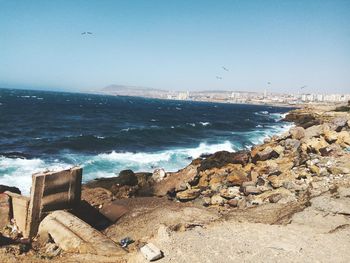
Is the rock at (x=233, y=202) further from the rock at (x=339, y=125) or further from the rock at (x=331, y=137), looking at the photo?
the rock at (x=339, y=125)

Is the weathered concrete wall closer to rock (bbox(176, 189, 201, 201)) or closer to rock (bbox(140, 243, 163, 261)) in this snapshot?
rock (bbox(140, 243, 163, 261))

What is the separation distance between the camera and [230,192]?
617 inches

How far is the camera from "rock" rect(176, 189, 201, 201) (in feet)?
52.2

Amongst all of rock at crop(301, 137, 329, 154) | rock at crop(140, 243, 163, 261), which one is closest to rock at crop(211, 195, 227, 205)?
rock at crop(140, 243, 163, 261)

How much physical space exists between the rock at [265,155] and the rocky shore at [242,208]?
0.20ft

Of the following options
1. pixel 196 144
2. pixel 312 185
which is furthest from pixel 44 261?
pixel 196 144

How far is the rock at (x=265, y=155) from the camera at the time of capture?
72.0 feet

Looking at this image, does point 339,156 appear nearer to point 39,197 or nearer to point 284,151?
point 284,151

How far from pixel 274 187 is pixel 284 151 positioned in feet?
25.8

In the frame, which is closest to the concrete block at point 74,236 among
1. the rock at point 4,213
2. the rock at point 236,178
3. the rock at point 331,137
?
the rock at point 4,213

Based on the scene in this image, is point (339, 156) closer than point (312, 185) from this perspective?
No

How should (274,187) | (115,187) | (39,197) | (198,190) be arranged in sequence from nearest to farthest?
(39,197) < (274,187) < (198,190) < (115,187)

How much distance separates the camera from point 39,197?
10.8 metres

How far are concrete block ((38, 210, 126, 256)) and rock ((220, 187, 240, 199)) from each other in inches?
254
